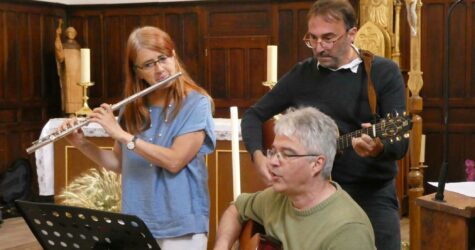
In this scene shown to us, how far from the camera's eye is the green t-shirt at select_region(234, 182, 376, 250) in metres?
1.80

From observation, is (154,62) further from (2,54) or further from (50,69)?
(50,69)

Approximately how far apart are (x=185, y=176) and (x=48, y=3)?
5653mm

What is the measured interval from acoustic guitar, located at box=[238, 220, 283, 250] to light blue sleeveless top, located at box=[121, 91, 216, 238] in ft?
0.46

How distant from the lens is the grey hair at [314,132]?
188 cm

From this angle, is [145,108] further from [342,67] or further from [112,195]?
[112,195]

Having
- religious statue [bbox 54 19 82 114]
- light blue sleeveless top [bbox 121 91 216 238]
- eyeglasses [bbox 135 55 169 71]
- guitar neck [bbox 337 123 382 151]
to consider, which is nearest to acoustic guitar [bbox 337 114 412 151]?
guitar neck [bbox 337 123 382 151]

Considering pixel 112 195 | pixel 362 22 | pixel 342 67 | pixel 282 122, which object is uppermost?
pixel 362 22

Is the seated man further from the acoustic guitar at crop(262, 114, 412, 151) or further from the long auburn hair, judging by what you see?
the long auburn hair

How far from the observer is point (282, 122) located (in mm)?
1923

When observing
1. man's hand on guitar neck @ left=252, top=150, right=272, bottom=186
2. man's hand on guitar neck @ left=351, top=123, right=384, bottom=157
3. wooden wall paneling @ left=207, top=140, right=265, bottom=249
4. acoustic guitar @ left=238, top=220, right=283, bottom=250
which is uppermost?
man's hand on guitar neck @ left=351, top=123, right=384, bottom=157

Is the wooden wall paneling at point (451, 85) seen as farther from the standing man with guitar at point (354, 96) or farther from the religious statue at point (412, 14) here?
the standing man with guitar at point (354, 96)

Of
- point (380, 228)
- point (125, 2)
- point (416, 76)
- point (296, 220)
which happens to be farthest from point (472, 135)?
point (296, 220)

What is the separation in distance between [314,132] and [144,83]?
744 millimetres

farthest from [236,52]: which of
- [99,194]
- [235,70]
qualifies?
[99,194]
